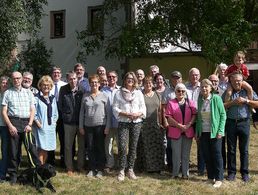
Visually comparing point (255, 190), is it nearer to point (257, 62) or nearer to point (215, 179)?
point (215, 179)

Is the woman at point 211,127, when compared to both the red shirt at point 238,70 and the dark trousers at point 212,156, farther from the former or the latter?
the red shirt at point 238,70

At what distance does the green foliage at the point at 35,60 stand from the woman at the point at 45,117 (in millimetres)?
14612

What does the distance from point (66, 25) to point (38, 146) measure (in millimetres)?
16941

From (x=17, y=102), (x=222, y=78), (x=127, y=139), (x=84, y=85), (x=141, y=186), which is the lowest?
(x=141, y=186)

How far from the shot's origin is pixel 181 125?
7.93 m

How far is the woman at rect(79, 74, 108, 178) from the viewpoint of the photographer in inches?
320

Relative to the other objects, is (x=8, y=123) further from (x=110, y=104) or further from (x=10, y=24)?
(x=10, y=24)

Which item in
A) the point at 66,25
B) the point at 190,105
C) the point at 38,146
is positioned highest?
the point at 66,25

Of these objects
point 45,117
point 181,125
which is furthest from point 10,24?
point 181,125

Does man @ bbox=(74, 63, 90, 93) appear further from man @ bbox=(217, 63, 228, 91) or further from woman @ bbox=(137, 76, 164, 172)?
man @ bbox=(217, 63, 228, 91)

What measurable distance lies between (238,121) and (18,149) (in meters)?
3.66

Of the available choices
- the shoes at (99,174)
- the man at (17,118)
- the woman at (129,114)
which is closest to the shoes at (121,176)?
the woman at (129,114)

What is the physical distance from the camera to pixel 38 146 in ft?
26.1

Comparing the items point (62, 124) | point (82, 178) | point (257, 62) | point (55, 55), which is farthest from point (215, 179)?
point (55, 55)
